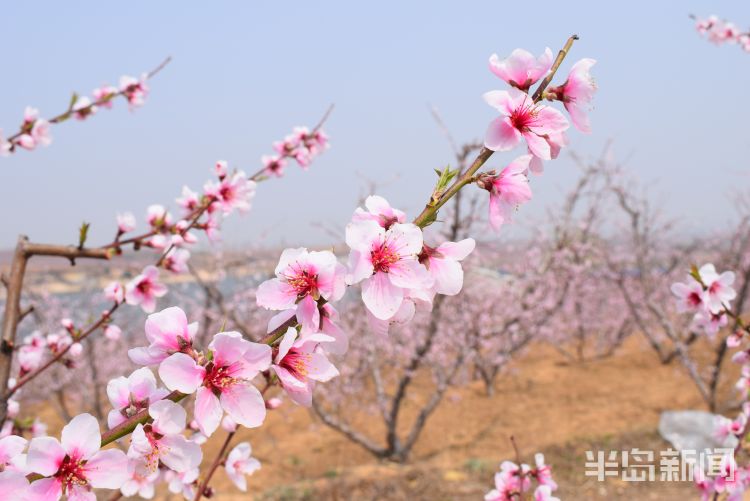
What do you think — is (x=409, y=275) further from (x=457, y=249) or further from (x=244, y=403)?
(x=244, y=403)

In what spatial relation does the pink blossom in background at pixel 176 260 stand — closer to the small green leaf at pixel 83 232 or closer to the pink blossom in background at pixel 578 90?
the small green leaf at pixel 83 232

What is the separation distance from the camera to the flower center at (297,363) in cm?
93

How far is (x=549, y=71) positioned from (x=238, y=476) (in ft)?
6.33

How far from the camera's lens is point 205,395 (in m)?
0.87

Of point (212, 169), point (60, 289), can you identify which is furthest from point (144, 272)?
point (60, 289)

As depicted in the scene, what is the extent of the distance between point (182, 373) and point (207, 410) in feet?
0.26

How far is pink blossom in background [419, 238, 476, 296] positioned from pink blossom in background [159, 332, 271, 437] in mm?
322

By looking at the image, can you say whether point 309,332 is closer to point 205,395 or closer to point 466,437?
point 205,395

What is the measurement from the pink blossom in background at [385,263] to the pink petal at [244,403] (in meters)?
0.25

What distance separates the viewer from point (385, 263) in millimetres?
928

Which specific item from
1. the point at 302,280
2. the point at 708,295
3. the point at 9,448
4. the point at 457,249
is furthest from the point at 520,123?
the point at 708,295

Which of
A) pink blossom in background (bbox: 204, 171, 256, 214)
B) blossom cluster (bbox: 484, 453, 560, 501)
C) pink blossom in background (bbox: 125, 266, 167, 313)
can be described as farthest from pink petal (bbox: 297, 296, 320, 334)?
pink blossom in background (bbox: 204, 171, 256, 214)

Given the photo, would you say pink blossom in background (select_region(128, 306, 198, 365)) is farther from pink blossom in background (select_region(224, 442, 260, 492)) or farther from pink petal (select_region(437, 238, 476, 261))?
pink blossom in background (select_region(224, 442, 260, 492))

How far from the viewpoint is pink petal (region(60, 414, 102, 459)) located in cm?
83
